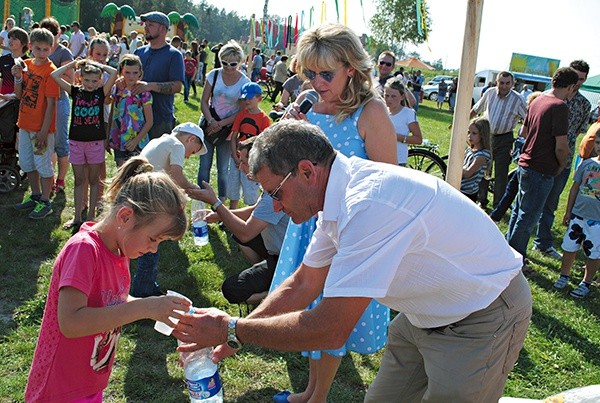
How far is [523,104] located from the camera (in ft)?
28.1

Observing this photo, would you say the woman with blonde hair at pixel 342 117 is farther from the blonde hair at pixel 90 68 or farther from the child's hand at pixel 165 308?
the blonde hair at pixel 90 68

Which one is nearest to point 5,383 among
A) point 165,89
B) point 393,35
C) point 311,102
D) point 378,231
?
point 311,102

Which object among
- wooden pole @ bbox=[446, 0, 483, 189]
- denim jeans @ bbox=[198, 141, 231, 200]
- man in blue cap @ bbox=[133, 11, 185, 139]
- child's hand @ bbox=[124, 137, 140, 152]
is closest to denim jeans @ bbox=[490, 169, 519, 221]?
denim jeans @ bbox=[198, 141, 231, 200]

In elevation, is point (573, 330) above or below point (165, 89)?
below

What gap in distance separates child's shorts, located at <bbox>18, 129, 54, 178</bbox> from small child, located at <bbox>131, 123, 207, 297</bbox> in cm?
249

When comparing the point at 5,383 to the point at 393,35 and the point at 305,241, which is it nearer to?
the point at 305,241

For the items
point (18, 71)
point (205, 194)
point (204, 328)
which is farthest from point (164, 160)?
point (18, 71)

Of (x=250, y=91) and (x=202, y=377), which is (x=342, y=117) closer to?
(x=202, y=377)

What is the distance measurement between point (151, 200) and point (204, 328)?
0.54m

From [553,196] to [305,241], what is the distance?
511cm

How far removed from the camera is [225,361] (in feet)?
13.2

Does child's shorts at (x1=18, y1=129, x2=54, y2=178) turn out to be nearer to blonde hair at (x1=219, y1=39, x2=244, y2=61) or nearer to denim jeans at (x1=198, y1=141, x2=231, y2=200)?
denim jeans at (x1=198, y1=141, x2=231, y2=200)

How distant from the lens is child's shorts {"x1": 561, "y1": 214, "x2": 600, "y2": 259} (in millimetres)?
5711

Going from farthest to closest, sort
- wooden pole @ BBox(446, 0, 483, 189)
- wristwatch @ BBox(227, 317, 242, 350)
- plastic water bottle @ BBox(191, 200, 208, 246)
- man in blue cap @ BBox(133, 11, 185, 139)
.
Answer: man in blue cap @ BBox(133, 11, 185, 139) → plastic water bottle @ BBox(191, 200, 208, 246) → wooden pole @ BBox(446, 0, 483, 189) → wristwatch @ BBox(227, 317, 242, 350)
